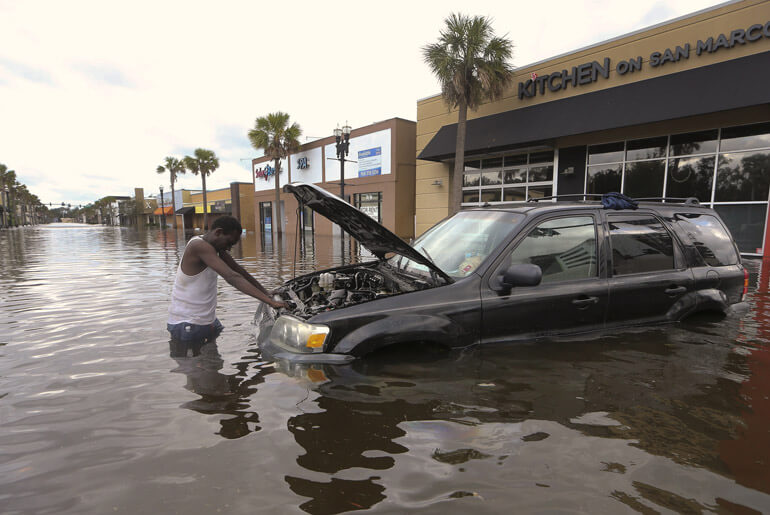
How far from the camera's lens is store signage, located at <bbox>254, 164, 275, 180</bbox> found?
34719 millimetres

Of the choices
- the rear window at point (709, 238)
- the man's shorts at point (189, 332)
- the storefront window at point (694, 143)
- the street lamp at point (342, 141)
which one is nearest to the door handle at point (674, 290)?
the rear window at point (709, 238)

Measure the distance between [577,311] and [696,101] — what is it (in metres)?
11.3

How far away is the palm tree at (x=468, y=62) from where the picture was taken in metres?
14.9

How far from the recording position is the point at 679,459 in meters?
2.16

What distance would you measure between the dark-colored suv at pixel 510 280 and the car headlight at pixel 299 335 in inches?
0.4

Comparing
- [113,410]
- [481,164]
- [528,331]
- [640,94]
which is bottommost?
[113,410]

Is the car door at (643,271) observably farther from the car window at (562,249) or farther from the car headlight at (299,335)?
the car headlight at (299,335)

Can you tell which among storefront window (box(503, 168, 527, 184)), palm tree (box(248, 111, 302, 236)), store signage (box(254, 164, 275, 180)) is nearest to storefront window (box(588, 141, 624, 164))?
storefront window (box(503, 168, 527, 184))

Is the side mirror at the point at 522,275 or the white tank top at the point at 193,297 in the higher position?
the side mirror at the point at 522,275

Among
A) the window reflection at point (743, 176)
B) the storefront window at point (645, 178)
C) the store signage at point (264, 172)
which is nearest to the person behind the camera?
the window reflection at point (743, 176)

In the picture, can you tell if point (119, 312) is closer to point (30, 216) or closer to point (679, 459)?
point (679, 459)

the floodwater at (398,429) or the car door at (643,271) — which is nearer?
the floodwater at (398,429)

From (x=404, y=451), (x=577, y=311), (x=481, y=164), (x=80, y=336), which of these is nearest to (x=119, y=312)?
(x=80, y=336)

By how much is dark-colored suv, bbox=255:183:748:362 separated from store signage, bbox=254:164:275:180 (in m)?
32.9
